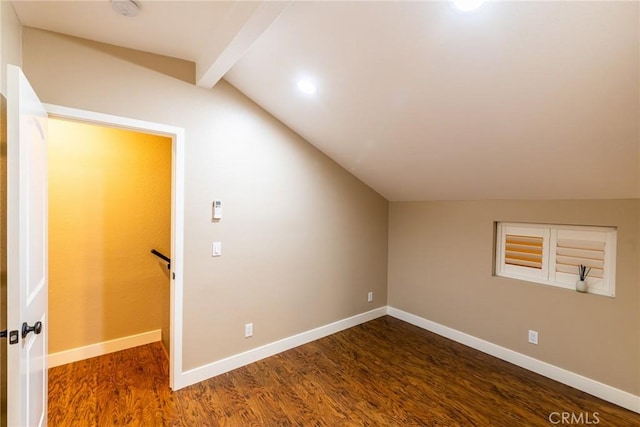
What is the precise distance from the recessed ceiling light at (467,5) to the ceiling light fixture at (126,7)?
171cm

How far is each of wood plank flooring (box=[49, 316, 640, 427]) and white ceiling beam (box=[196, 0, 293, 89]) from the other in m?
2.49

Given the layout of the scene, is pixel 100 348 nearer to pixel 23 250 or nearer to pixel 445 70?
pixel 23 250

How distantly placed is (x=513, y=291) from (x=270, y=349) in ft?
8.09

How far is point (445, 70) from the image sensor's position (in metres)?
1.77

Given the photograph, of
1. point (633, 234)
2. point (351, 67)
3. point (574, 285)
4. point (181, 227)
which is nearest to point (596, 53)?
point (351, 67)

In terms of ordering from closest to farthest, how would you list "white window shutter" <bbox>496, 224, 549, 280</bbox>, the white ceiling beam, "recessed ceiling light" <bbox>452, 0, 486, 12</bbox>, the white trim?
1. "recessed ceiling light" <bbox>452, 0, 486, 12</bbox>
2. the white ceiling beam
3. the white trim
4. "white window shutter" <bbox>496, 224, 549, 280</bbox>

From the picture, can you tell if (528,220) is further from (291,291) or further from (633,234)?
(291,291)

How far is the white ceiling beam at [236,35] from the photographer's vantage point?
1507 millimetres

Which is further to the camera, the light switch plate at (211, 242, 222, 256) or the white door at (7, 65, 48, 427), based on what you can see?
the light switch plate at (211, 242, 222, 256)

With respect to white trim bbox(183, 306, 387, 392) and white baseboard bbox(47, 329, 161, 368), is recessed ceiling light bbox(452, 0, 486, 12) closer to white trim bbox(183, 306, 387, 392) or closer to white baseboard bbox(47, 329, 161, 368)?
white trim bbox(183, 306, 387, 392)

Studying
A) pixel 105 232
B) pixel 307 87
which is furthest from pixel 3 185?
pixel 307 87

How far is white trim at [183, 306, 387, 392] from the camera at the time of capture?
2.54m

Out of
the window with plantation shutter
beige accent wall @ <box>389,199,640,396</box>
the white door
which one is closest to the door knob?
the white door

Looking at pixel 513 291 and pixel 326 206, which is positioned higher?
pixel 326 206
